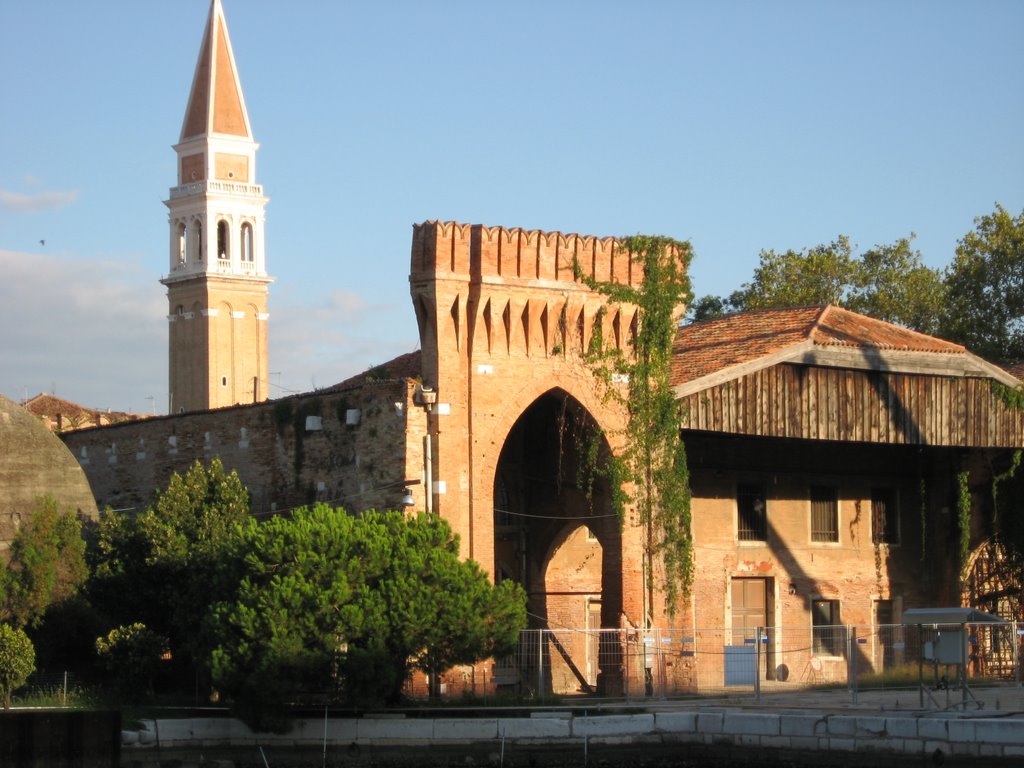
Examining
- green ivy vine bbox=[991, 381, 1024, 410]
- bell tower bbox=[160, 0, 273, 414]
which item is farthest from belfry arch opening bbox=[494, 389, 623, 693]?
bell tower bbox=[160, 0, 273, 414]

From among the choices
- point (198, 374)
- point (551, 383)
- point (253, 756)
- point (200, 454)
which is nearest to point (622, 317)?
point (551, 383)

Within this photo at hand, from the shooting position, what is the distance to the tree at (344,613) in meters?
24.5

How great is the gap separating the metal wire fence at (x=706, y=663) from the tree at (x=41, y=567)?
776 cm

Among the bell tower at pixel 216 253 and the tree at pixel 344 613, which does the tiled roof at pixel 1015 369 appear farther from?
the bell tower at pixel 216 253

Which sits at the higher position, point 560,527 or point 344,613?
point 560,527

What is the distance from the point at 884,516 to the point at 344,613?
1702cm

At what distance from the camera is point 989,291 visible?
171 feet

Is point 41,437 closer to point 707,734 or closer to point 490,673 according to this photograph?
point 490,673

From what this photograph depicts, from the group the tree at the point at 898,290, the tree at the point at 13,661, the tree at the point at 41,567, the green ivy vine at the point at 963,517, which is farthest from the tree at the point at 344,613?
the tree at the point at 898,290

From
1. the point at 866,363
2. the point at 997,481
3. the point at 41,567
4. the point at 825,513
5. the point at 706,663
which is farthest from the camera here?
the point at 997,481

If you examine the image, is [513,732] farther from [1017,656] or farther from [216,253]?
[216,253]

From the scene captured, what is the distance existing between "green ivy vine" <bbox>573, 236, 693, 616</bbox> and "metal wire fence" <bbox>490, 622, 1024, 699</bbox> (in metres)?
1.18

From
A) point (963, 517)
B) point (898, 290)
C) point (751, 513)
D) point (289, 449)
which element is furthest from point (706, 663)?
point (898, 290)

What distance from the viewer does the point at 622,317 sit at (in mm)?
31547
